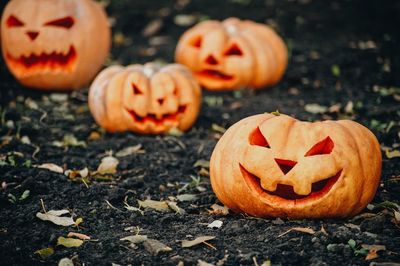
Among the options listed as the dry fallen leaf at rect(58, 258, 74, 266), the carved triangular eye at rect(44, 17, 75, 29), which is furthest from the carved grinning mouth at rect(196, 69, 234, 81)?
the dry fallen leaf at rect(58, 258, 74, 266)

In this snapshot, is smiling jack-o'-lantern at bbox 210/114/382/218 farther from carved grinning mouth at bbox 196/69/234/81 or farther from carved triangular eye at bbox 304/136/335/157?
carved grinning mouth at bbox 196/69/234/81

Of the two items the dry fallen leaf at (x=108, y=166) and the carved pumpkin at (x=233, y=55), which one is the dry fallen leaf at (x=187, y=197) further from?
the carved pumpkin at (x=233, y=55)

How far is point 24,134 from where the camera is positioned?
17.1 feet

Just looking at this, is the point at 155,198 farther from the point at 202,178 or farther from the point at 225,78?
the point at 225,78

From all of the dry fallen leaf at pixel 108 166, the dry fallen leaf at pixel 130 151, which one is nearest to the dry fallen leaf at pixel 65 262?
the dry fallen leaf at pixel 108 166

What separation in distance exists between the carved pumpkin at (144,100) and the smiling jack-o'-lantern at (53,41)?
3.21 feet

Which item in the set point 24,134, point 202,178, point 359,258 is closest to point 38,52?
point 24,134

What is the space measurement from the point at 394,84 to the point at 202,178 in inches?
117

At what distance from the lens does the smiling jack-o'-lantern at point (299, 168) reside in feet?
11.0

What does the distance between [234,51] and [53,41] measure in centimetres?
187

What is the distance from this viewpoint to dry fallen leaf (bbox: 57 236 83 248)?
3244 mm

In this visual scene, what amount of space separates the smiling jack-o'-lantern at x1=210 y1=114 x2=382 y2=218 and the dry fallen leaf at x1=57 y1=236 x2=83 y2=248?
2.94ft

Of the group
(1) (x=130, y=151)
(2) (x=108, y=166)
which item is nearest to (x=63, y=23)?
(1) (x=130, y=151)

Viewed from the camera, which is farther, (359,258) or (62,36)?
(62,36)
